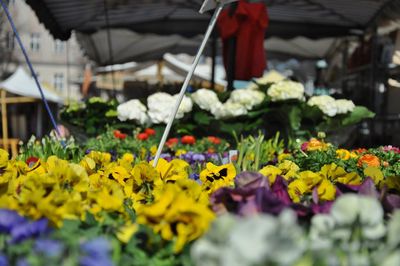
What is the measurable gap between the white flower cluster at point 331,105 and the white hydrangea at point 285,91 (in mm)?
134

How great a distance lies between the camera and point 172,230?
1028mm

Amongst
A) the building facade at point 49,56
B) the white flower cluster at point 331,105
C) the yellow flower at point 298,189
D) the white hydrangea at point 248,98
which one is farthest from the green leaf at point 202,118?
the building facade at point 49,56

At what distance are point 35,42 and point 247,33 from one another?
122ft

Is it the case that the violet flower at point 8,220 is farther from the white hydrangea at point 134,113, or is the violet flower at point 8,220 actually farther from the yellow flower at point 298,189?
the white hydrangea at point 134,113

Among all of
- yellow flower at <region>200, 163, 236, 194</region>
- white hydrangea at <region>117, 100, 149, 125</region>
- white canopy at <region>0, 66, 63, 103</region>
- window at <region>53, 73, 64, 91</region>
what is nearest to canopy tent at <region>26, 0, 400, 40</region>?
white hydrangea at <region>117, 100, 149, 125</region>

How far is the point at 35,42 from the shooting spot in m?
39.6

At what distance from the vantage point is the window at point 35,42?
39384 millimetres

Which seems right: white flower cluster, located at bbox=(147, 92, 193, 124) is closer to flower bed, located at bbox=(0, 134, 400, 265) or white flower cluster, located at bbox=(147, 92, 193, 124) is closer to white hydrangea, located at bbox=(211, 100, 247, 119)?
white hydrangea, located at bbox=(211, 100, 247, 119)

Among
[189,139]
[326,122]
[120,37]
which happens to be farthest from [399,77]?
[120,37]

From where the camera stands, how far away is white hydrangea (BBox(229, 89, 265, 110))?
3.69 metres

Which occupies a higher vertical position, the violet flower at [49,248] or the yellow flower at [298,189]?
the violet flower at [49,248]

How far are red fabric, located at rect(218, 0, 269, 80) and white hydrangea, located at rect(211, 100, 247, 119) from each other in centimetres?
149

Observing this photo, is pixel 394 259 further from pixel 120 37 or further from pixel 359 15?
pixel 120 37

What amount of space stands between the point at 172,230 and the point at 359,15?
6.70 m
